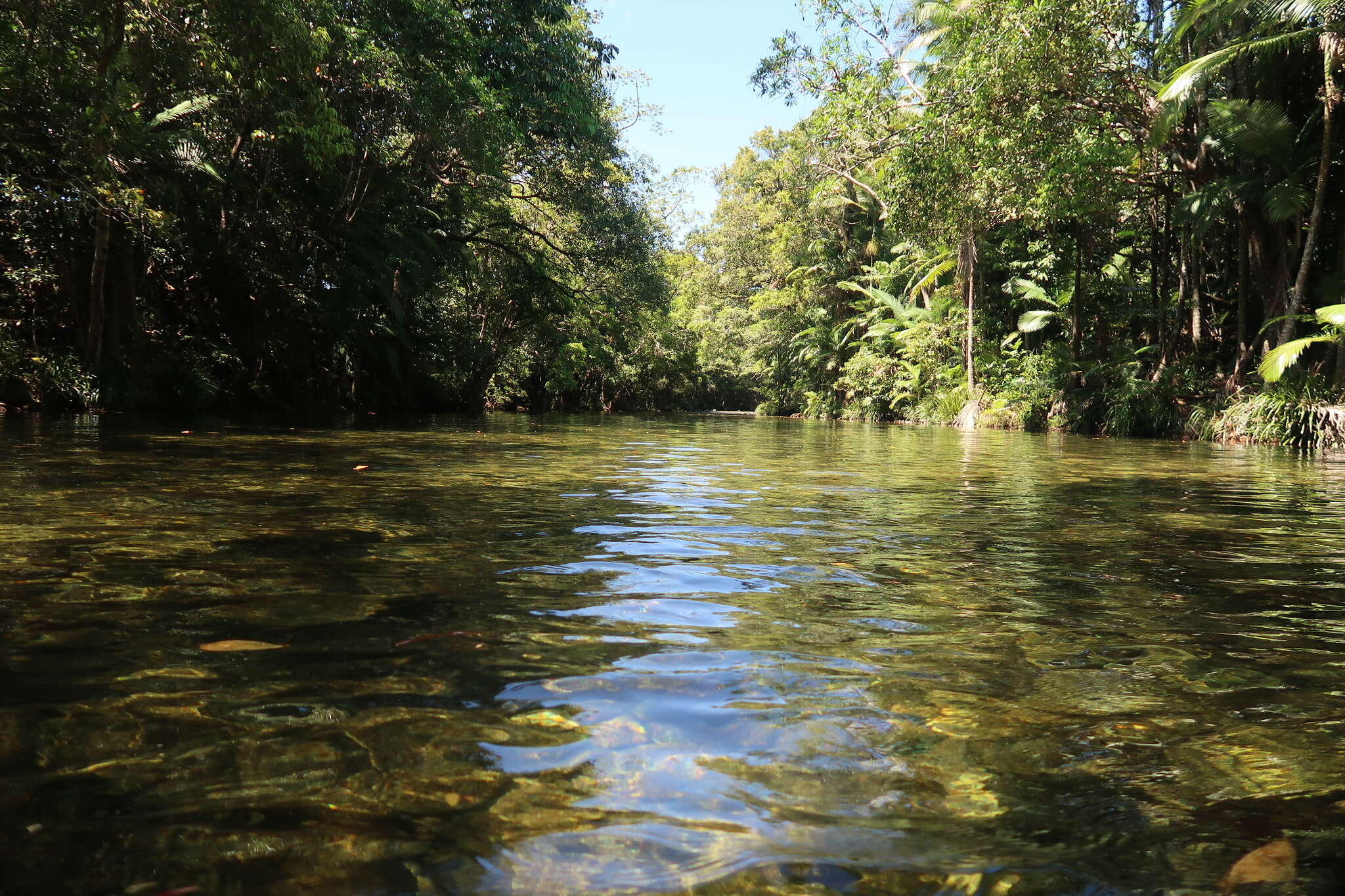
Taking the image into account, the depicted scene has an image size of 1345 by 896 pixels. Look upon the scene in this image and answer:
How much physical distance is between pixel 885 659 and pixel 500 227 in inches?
893

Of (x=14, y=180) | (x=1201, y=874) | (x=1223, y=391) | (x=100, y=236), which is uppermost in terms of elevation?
(x=14, y=180)

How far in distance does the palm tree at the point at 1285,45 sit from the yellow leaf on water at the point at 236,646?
1375 cm

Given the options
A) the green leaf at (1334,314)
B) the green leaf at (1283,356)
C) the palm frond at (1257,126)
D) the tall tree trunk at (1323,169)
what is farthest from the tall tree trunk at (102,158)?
the tall tree trunk at (1323,169)

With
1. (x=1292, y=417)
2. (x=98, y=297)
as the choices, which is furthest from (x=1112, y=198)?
(x=98, y=297)

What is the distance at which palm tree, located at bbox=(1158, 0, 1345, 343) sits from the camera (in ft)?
38.5

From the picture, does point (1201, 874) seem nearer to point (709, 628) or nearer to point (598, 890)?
point (598, 890)

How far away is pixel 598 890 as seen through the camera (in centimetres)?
110

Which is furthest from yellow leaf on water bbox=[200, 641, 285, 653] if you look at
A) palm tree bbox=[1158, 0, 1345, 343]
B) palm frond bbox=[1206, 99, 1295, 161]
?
palm frond bbox=[1206, 99, 1295, 161]

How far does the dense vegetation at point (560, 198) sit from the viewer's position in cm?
1155

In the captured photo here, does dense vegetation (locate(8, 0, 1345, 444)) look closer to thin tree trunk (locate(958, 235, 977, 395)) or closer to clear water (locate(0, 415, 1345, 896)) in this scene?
thin tree trunk (locate(958, 235, 977, 395))

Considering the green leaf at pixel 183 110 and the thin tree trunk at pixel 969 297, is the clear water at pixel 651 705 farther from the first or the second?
the thin tree trunk at pixel 969 297

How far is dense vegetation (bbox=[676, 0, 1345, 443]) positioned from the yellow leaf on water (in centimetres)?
1300

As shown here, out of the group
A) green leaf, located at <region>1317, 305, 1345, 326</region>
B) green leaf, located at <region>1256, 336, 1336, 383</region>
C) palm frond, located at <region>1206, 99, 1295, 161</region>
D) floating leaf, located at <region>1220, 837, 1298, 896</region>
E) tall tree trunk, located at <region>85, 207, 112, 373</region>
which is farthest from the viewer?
palm frond, located at <region>1206, 99, 1295, 161</region>

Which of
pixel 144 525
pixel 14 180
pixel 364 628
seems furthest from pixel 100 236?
pixel 364 628
